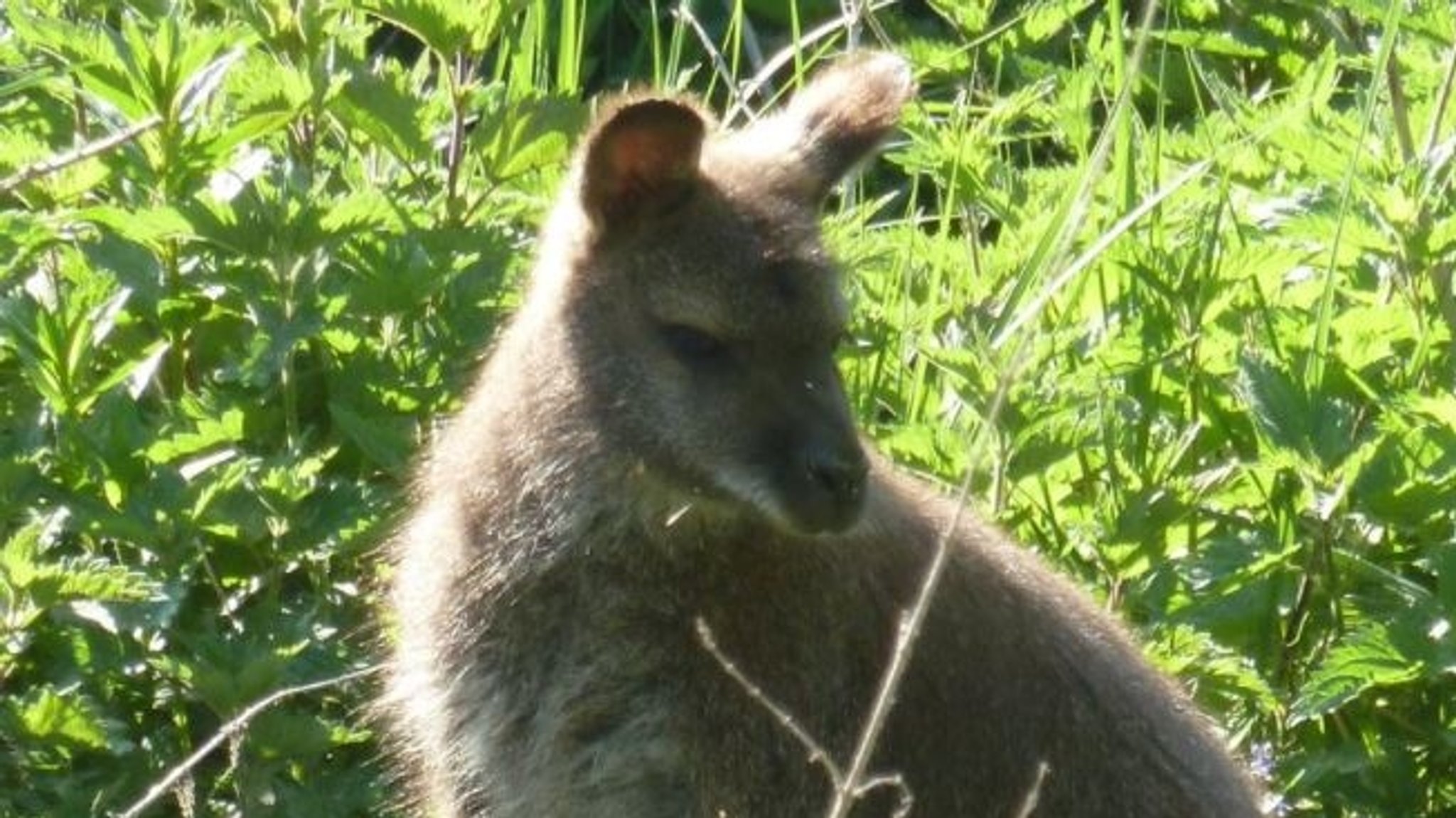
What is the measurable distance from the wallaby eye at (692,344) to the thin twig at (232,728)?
830 millimetres

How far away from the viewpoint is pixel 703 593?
4965 millimetres

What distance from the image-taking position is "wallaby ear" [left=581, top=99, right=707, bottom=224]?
4875mm

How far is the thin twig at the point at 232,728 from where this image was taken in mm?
4734

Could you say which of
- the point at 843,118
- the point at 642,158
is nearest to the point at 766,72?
the point at 843,118

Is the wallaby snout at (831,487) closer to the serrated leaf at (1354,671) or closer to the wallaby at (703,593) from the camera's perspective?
the wallaby at (703,593)

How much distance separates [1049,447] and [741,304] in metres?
1.06

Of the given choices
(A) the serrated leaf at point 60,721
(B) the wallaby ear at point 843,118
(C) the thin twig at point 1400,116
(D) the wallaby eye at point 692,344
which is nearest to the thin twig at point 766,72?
(B) the wallaby ear at point 843,118

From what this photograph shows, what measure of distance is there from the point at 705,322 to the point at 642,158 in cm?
27

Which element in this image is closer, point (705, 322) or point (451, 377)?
point (705, 322)

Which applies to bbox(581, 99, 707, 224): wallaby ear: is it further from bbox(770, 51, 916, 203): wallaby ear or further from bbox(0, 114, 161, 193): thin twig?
bbox(0, 114, 161, 193): thin twig

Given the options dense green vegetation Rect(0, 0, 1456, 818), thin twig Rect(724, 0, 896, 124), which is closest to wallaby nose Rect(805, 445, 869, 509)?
dense green vegetation Rect(0, 0, 1456, 818)

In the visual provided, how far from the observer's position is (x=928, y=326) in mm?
6172

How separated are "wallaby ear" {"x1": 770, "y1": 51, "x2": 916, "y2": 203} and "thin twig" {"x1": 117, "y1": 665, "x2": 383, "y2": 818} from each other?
3.55ft

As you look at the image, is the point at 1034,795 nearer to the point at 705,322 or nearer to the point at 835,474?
the point at 835,474
